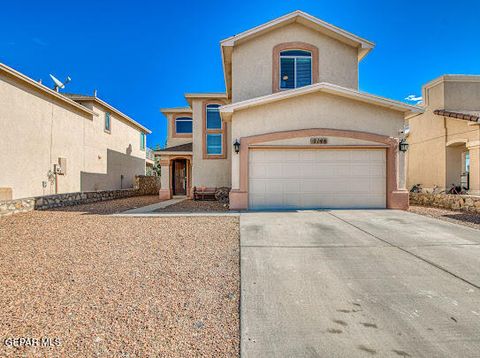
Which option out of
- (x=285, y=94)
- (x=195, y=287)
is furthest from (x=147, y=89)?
(x=195, y=287)

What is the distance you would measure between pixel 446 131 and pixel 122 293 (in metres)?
16.6

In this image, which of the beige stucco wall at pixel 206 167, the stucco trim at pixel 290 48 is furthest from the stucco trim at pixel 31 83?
the stucco trim at pixel 290 48

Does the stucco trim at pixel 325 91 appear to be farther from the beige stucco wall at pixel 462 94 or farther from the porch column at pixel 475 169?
the beige stucco wall at pixel 462 94

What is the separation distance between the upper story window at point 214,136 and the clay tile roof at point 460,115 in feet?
38.8

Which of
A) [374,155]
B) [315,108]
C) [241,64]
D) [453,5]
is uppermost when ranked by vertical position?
[453,5]

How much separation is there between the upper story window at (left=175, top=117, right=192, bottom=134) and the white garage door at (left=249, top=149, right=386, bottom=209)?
1027 centimetres

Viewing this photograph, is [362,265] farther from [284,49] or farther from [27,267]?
[284,49]

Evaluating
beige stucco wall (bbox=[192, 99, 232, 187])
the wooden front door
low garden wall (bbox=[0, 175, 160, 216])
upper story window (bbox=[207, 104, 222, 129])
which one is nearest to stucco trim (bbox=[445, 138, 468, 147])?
beige stucco wall (bbox=[192, 99, 232, 187])

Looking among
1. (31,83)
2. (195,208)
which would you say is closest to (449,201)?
(195,208)

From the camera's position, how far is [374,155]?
9992 mm

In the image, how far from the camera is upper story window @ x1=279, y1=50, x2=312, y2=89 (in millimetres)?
12008

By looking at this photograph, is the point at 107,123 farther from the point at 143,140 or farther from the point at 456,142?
the point at 456,142

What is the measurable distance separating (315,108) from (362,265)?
710 cm

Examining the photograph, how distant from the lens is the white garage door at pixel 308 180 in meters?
9.88
